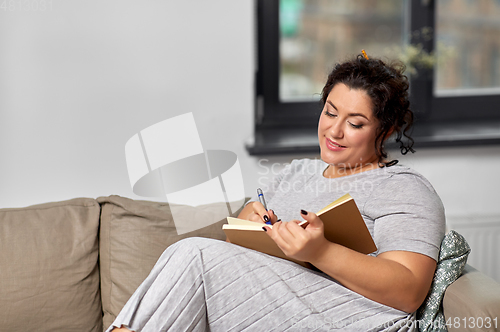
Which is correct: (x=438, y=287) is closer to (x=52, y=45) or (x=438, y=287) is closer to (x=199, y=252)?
(x=199, y=252)

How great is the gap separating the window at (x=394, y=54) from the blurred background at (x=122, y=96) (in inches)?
8.0

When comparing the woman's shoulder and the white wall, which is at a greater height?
the white wall

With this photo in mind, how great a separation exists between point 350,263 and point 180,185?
3.33 feet

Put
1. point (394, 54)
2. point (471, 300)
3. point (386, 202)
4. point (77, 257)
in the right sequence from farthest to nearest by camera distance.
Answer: point (394, 54) < point (77, 257) < point (386, 202) < point (471, 300)

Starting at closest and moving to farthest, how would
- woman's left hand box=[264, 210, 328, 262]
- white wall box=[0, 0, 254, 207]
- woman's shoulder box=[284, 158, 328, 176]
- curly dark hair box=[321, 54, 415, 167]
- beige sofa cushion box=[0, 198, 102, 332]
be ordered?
1. woman's left hand box=[264, 210, 328, 262]
2. curly dark hair box=[321, 54, 415, 167]
3. beige sofa cushion box=[0, 198, 102, 332]
4. woman's shoulder box=[284, 158, 328, 176]
5. white wall box=[0, 0, 254, 207]

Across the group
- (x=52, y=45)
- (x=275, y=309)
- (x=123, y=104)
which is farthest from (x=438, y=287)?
(x=52, y=45)

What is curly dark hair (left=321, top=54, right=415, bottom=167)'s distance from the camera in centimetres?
130

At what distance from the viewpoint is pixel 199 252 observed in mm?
1100

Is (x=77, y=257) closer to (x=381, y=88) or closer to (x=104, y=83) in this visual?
(x=104, y=83)

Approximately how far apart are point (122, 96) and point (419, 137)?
1.25 m

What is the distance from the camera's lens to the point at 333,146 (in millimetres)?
1363

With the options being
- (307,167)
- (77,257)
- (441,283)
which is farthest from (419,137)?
(77,257)

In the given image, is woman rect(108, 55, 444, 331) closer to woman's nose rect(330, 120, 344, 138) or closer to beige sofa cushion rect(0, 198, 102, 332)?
woman's nose rect(330, 120, 344, 138)

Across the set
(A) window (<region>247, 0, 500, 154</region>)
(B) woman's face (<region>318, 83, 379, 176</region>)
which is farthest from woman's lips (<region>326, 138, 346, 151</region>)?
(A) window (<region>247, 0, 500, 154</region>)
